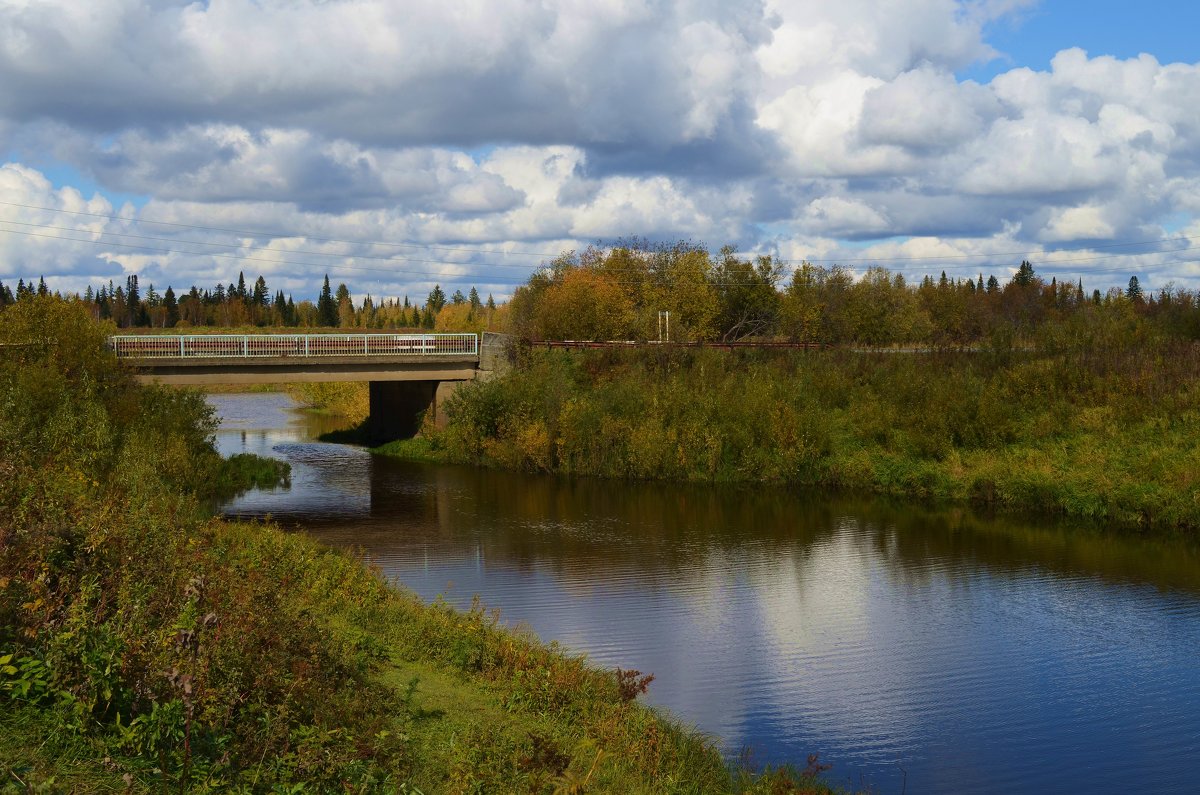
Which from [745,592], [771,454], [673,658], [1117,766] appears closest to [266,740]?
[673,658]

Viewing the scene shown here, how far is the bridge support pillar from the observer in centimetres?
5975

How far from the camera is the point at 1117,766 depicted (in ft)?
51.8

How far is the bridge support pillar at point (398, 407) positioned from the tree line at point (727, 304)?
7.54 meters

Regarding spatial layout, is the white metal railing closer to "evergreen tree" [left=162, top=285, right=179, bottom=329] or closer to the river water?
the river water

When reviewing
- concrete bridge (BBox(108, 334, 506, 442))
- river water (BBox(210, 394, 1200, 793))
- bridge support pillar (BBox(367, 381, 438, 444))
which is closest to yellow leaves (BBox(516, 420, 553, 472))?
river water (BBox(210, 394, 1200, 793))

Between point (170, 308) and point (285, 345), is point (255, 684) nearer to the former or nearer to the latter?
point (285, 345)

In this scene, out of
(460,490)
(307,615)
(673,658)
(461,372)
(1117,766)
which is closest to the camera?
(307,615)

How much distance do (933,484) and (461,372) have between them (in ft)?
87.4

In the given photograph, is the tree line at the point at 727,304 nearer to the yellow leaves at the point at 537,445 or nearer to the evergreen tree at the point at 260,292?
the yellow leaves at the point at 537,445

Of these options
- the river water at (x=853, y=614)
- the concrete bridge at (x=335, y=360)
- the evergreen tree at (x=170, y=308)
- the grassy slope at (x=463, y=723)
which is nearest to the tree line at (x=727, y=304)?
the concrete bridge at (x=335, y=360)

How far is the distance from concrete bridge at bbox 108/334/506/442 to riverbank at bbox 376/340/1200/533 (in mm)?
2906

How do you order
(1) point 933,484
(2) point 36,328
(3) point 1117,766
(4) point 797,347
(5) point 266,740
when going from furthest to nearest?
1. (4) point 797,347
2. (1) point 933,484
3. (2) point 36,328
4. (3) point 1117,766
5. (5) point 266,740

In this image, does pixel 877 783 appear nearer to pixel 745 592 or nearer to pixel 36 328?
pixel 745 592

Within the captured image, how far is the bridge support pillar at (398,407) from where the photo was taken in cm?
5975
